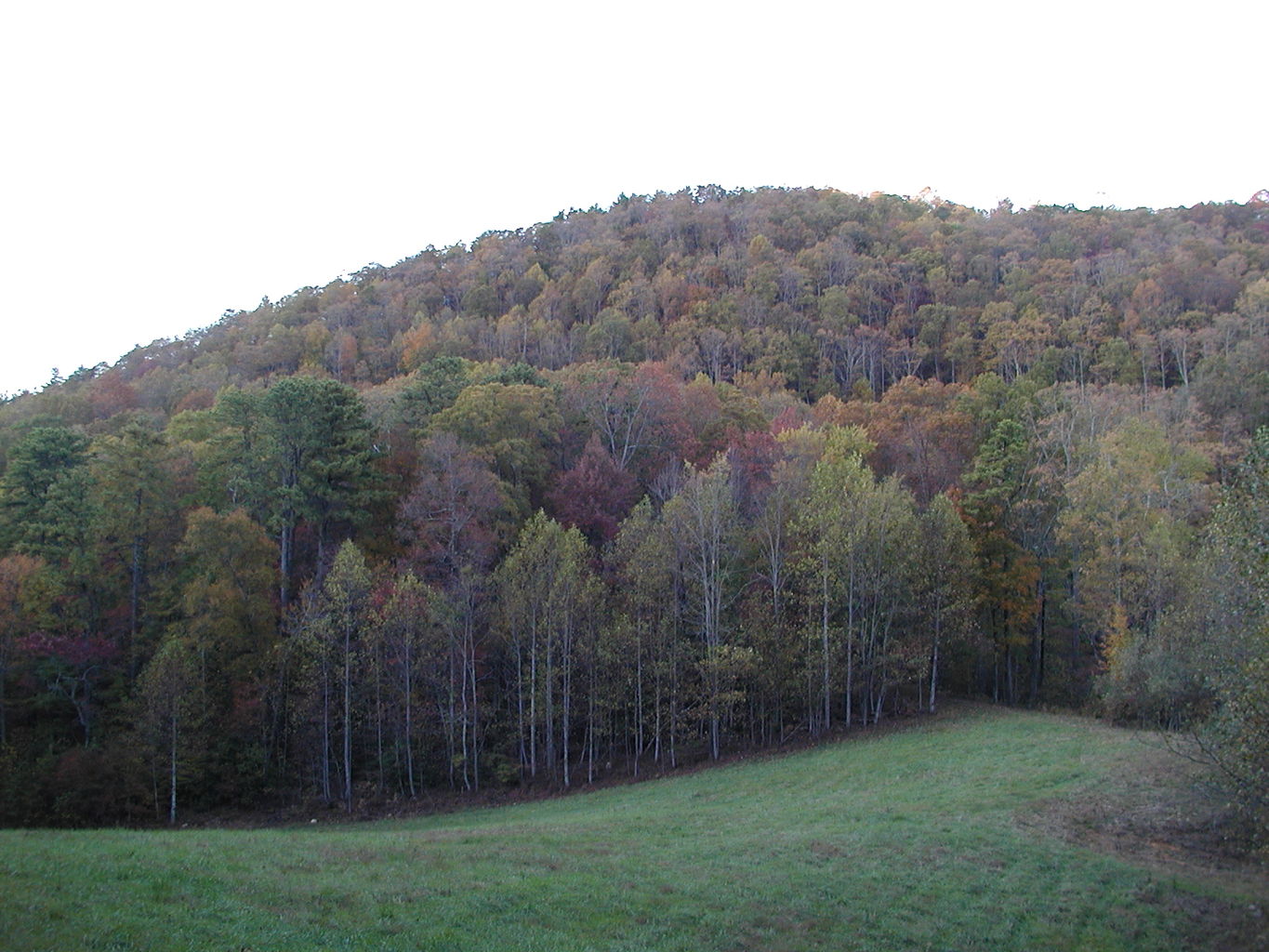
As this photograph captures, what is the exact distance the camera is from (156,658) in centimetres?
4003

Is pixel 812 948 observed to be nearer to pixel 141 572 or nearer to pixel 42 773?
pixel 42 773

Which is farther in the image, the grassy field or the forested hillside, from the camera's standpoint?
the forested hillside

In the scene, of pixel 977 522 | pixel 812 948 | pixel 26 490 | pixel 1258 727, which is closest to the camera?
pixel 812 948

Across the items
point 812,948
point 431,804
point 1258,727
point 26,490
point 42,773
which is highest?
point 26,490

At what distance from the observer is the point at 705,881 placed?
19.2 m

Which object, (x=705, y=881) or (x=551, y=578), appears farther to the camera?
(x=551, y=578)

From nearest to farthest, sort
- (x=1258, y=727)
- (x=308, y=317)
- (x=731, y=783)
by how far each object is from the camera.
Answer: (x=1258, y=727), (x=731, y=783), (x=308, y=317)

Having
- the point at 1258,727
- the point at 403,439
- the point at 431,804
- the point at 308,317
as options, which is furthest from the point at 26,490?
the point at 308,317

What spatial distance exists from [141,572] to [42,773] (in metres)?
14.5

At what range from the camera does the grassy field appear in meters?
14.1

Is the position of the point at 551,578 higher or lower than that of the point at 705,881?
higher

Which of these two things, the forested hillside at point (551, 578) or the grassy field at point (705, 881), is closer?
the grassy field at point (705, 881)

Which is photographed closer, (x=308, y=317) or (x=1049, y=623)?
(x=1049, y=623)

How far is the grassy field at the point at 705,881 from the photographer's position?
14.1m
